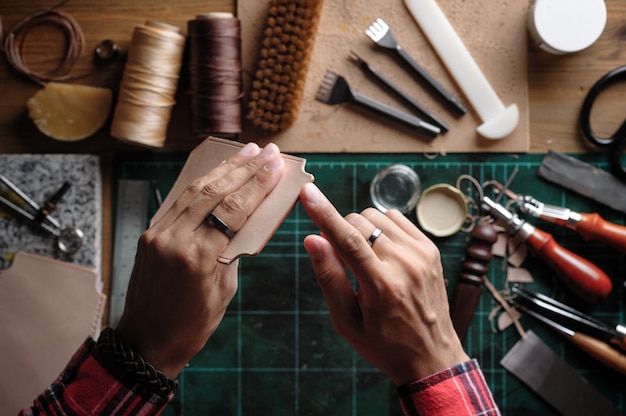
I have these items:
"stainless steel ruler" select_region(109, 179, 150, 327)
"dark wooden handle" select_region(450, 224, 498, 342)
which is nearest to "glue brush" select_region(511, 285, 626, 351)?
"dark wooden handle" select_region(450, 224, 498, 342)

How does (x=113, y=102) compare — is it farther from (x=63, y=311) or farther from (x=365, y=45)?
(x=365, y=45)

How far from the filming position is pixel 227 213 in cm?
92

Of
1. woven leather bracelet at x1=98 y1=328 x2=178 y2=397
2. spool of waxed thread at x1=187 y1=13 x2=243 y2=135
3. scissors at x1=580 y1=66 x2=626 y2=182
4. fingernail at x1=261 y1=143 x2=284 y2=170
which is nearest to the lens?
woven leather bracelet at x1=98 y1=328 x2=178 y2=397

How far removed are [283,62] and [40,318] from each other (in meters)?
0.98

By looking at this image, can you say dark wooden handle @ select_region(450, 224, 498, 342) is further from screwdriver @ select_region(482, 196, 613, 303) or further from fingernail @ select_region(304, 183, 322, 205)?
fingernail @ select_region(304, 183, 322, 205)

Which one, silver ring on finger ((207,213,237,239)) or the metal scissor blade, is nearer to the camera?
silver ring on finger ((207,213,237,239))

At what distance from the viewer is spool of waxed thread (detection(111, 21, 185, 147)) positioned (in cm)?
142

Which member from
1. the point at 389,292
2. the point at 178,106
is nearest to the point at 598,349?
the point at 389,292

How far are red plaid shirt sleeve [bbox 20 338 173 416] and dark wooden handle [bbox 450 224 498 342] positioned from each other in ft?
2.90

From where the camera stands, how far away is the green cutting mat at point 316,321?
1560 millimetres

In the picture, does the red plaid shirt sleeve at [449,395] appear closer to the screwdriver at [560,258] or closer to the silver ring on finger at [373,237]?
the silver ring on finger at [373,237]

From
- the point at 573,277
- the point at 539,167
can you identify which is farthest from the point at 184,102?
the point at 573,277

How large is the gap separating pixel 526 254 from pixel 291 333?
2.36 ft

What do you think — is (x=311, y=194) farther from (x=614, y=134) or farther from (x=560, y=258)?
(x=614, y=134)
